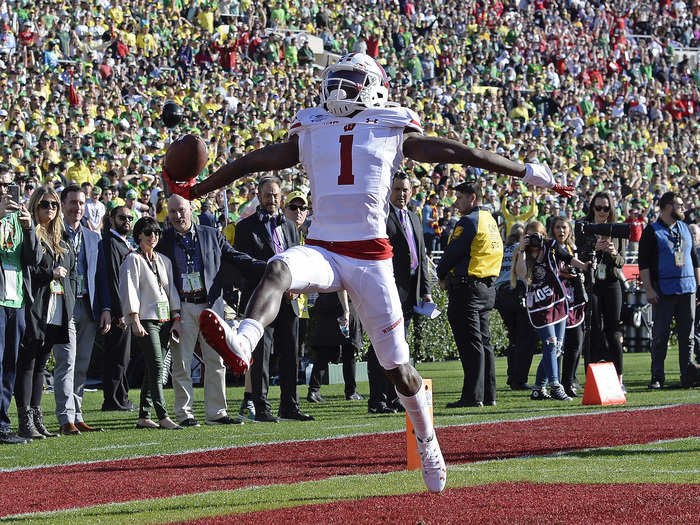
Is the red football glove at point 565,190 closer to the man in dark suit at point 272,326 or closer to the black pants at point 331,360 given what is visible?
the man in dark suit at point 272,326

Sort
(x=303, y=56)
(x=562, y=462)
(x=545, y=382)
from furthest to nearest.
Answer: (x=303, y=56)
(x=545, y=382)
(x=562, y=462)

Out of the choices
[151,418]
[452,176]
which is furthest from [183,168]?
[452,176]

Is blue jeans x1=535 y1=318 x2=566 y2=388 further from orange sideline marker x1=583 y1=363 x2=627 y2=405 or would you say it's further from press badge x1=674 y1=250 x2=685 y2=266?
press badge x1=674 y1=250 x2=685 y2=266

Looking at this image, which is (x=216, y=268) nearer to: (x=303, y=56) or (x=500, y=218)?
(x=500, y=218)

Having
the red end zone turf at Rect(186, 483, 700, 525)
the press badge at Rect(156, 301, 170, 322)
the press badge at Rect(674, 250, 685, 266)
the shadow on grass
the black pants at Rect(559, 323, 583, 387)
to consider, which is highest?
the press badge at Rect(674, 250, 685, 266)

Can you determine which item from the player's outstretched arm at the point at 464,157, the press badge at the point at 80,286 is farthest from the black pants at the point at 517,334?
the player's outstretched arm at the point at 464,157

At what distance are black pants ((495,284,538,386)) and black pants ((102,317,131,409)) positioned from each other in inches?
156

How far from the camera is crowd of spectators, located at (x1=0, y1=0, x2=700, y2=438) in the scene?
17547 mm

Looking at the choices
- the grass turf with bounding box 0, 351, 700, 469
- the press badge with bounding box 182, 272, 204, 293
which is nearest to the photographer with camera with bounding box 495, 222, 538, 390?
the grass turf with bounding box 0, 351, 700, 469

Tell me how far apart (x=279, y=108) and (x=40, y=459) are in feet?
52.3

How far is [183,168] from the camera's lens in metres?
5.99

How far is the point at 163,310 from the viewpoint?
360 inches

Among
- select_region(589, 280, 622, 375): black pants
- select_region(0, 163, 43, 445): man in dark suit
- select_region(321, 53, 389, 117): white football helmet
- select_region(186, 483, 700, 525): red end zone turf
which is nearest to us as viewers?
select_region(186, 483, 700, 525): red end zone turf

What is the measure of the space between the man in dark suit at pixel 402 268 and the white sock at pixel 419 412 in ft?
12.6
